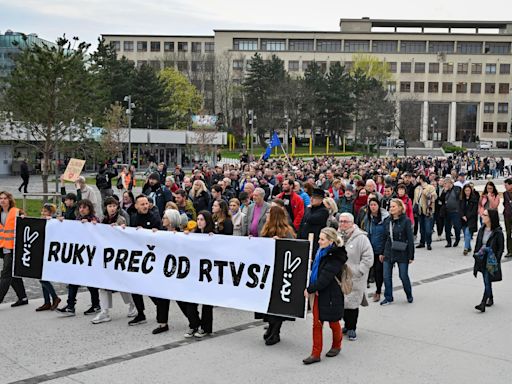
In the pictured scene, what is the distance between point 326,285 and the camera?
24.1 ft

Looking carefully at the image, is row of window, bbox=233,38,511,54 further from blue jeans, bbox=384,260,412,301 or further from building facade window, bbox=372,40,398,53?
blue jeans, bbox=384,260,412,301

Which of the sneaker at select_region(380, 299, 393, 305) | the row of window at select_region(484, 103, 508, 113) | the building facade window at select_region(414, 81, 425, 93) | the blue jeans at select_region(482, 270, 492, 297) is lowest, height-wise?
the sneaker at select_region(380, 299, 393, 305)

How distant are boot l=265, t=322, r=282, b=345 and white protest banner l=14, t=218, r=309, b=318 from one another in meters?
0.29

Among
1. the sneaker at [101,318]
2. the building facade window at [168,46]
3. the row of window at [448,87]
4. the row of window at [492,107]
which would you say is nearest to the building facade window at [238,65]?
the building facade window at [168,46]

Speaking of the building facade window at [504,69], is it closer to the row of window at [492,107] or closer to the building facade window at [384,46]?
the row of window at [492,107]

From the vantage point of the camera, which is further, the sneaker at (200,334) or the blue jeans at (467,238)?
the blue jeans at (467,238)

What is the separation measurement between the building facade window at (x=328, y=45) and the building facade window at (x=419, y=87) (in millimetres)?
15351

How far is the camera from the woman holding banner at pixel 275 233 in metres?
8.30

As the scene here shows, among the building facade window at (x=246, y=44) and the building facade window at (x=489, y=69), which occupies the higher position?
the building facade window at (x=246, y=44)

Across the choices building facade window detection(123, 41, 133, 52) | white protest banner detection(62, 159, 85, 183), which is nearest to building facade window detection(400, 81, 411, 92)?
building facade window detection(123, 41, 133, 52)

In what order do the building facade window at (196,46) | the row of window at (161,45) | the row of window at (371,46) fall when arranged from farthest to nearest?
1. the building facade window at (196,46)
2. the row of window at (161,45)
3. the row of window at (371,46)

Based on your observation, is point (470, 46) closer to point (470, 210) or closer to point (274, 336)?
point (470, 210)

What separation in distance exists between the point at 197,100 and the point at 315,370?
8275 centimetres

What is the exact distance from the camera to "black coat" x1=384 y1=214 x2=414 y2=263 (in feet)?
33.4
